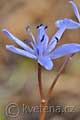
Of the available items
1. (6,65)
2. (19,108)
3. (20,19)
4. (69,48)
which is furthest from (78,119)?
(69,48)

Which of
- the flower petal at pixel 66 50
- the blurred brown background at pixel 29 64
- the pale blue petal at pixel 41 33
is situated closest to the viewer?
the flower petal at pixel 66 50

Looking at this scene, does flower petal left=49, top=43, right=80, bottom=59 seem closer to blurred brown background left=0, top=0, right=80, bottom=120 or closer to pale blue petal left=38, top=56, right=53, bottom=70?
pale blue petal left=38, top=56, right=53, bottom=70

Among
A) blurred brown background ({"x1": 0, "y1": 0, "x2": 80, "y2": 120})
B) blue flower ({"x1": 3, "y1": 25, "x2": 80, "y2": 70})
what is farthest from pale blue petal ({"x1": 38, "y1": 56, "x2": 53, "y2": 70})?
blurred brown background ({"x1": 0, "y1": 0, "x2": 80, "y2": 120})

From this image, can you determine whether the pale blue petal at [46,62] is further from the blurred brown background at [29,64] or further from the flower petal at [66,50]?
the blurred brown background at [29,64]

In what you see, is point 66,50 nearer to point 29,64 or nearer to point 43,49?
point 43,49

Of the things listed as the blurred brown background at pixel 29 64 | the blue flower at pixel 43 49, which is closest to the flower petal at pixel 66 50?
the blue flower at pixel 43 49

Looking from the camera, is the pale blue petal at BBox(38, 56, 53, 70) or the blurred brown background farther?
the blurred brown background

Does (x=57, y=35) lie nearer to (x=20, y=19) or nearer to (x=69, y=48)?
(x=69, y=48)

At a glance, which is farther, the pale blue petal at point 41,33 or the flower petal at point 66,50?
the pale blue petal at point 41,33

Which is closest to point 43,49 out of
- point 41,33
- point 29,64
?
point 41,33
